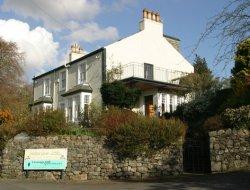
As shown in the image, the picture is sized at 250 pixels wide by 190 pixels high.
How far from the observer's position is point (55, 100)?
1628 inches

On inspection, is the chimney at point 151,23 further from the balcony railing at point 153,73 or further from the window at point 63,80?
the window at point 63,80

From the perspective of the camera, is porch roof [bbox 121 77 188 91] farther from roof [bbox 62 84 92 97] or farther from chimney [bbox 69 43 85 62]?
chimney [bbox 69 43 85 62]

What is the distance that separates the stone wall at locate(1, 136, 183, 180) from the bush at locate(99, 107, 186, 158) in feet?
1.42

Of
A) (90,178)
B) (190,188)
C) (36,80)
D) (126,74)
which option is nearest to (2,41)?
(36,80)

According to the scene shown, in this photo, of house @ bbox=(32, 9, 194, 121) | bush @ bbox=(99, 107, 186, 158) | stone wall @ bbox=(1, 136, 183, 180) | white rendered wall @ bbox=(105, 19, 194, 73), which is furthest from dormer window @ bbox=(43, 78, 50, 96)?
bush @ bbox=(99, 107, 186, 158)

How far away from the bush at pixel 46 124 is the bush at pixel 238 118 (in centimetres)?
900

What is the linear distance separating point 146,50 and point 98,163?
17313 millimetres

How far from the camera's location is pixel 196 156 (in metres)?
22.9

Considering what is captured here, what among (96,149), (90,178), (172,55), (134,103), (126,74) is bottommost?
(90,178)

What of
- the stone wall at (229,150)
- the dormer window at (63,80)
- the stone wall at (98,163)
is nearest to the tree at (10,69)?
the dormer window at (63,80)

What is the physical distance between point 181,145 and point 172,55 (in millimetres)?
18445

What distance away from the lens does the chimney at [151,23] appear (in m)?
37.6

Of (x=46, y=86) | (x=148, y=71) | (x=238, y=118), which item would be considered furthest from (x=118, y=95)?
(x=46, y=86)

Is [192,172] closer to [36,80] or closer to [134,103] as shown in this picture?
[134,103]
